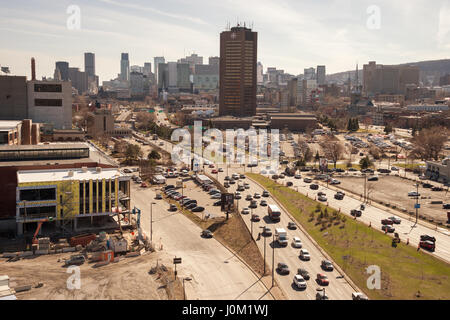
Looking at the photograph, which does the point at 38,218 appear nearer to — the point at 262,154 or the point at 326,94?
the point at 262,154

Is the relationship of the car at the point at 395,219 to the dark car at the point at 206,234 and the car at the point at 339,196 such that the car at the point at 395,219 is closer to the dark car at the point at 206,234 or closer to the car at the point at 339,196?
the car at the point at 339,196

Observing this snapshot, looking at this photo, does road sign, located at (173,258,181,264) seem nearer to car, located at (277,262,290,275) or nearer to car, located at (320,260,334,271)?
car, located at (277,262,290,275)

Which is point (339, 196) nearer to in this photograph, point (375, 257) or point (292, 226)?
point (292, 226)

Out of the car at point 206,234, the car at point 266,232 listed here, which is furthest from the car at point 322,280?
the car at point 206,234

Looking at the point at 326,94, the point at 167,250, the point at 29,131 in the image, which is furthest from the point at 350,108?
the point at 167,250

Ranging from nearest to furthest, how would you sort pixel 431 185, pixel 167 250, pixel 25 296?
pixel 25 296, pixel 167 250, pixel 431 185

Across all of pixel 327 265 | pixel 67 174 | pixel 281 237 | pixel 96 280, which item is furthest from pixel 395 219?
pixel 67 174
